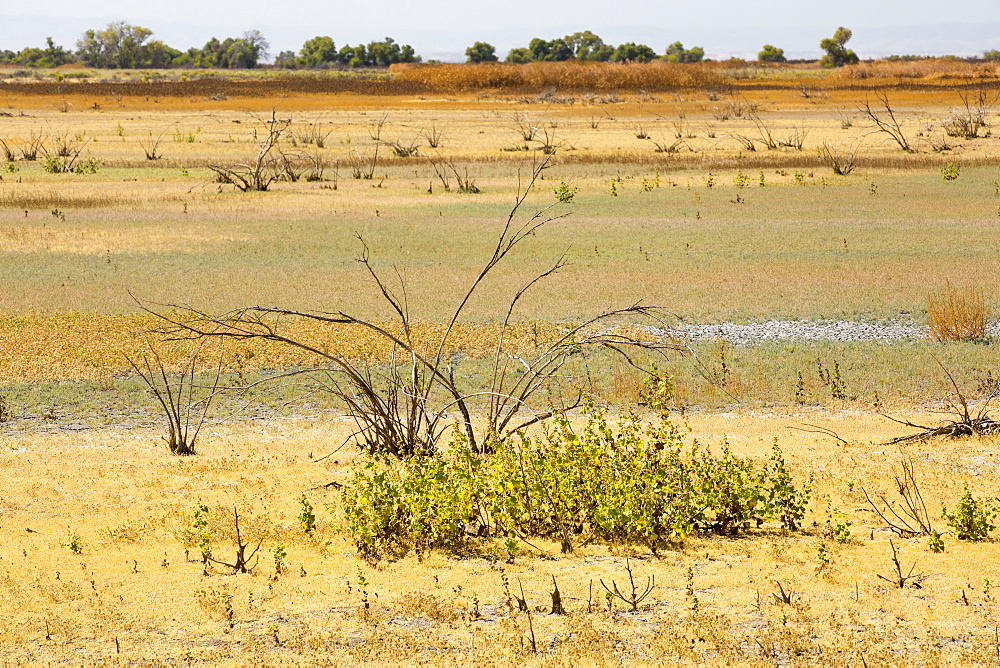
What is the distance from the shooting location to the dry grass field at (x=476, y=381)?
5.50 m

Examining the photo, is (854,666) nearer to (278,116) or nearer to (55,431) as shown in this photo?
(55,431)

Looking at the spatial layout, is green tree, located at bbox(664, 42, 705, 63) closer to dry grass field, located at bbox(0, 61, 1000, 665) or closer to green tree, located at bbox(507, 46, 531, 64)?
green tree, located at bbox(507, 46, 531, 64)

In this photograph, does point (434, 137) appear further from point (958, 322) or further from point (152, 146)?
point (958, 322)

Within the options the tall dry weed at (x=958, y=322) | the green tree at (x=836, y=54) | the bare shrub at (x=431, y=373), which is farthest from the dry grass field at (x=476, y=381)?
the green tree at (x=836, y=54)

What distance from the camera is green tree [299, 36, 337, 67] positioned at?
415 ft

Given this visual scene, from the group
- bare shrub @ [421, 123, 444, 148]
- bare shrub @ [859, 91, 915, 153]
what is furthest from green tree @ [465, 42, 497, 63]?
bare shrub @ [421, 123, 444, 148]

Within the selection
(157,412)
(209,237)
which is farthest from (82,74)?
(157,412)

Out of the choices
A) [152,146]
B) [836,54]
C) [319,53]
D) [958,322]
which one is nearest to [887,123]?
[152,146]

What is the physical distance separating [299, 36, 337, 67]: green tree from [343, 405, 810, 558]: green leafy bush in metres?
122

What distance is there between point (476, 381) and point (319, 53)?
398 ft

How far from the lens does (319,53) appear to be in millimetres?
128750

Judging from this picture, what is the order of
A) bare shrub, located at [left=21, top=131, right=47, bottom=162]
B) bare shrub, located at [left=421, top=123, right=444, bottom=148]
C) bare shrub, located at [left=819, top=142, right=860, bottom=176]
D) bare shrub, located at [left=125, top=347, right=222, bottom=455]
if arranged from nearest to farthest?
bare shrub, located at [left=125, top=347, right=222, bottom=455] < bare shrub, located at [left=819, top=142, right=860, bottom=176] < bare shrub, located at [left=21, top=131, right=47, bottom=162] < bare shrub, located at [left=421, top=123, right=444, bottom=148]

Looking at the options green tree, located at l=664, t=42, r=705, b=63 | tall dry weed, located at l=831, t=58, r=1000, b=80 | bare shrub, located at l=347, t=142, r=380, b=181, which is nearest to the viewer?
bare shrub, located at l=347, t=142, r=380, b=181

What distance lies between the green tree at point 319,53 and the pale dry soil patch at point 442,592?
121 m
